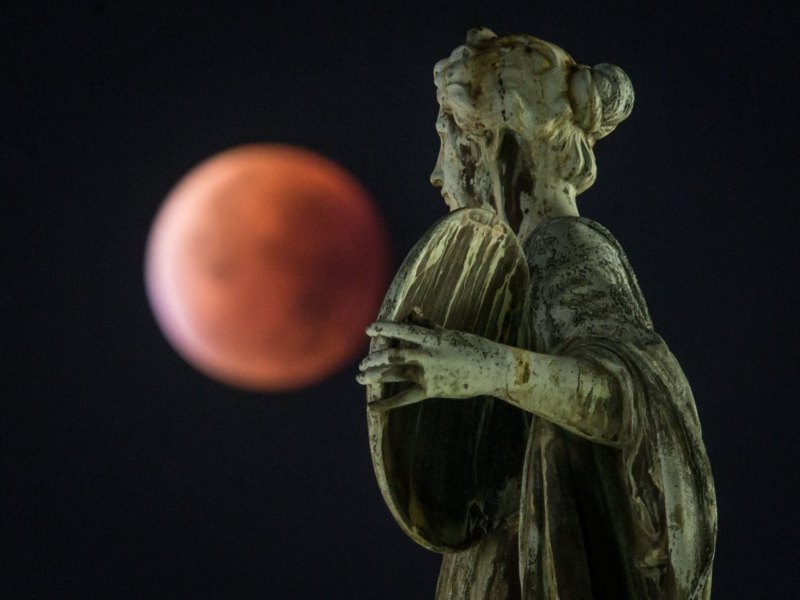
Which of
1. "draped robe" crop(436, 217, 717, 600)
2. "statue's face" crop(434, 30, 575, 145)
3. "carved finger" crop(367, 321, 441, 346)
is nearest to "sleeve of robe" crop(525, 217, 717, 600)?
"draped robe" crop(436, 217, 717, 600)

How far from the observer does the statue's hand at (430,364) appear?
1505mm

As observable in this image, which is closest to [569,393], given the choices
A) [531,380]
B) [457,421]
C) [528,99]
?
[531,380]

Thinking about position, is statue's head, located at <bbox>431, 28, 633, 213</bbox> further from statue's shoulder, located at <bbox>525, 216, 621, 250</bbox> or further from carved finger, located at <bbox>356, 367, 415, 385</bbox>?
carved finger, located at <bbox>356, 367, 415, 385</bbox>

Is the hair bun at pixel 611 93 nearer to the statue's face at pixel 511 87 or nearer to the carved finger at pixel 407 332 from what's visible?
the statue's face at pixel 511 87

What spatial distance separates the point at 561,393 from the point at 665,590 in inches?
10.4

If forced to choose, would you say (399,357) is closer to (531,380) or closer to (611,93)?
(531,380)

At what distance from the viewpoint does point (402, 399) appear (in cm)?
154

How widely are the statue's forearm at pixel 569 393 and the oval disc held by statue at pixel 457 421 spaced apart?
0.15 meters

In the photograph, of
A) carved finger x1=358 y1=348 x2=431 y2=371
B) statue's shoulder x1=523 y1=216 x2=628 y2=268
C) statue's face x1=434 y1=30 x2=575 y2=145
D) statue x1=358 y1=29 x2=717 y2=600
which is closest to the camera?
carved finger x1=358 y1=348 x2=431 y2=371

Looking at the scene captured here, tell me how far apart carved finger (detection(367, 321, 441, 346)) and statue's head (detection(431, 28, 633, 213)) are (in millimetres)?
555

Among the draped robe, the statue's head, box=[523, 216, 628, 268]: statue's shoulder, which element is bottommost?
the draped robe

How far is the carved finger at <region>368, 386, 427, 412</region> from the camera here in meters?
1.52

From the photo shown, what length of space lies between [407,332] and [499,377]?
0.42 ft

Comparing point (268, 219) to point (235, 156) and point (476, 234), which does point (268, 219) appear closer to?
point (235, 156)
